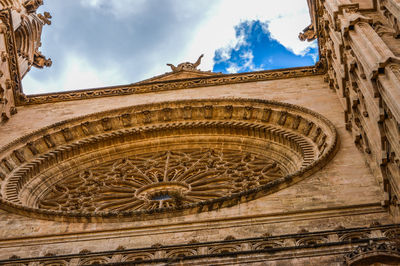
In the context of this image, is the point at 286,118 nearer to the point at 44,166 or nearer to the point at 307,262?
the point at 44,166

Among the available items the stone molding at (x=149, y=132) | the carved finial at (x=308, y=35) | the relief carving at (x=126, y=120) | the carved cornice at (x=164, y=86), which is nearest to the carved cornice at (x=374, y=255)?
the stone molding at (x=149, y=132)

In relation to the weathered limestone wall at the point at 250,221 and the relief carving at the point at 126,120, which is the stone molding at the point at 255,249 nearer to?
the weathered limestone wall at the point at 250,221

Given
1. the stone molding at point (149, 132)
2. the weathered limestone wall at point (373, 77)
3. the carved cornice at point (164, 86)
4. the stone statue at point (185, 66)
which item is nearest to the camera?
the weathered limestone wall at point (373, 77)

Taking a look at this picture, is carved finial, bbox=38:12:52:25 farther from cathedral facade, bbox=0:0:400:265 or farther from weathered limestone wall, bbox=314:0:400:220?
weathered limestone wall, bbox=314:0:400:220

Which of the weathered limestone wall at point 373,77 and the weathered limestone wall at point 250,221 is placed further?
the weathered limestone wall at point 250,221

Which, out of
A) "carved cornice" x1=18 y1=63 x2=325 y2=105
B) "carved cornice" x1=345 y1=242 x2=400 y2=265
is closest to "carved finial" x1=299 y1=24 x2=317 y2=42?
"carved cornice" x1=18 y1=63 x2=325 y2=105

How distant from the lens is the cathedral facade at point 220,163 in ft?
27.3

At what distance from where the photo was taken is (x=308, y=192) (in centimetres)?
1035

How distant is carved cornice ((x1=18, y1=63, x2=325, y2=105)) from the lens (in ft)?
58.5

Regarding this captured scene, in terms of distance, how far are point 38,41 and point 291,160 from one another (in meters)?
16.1

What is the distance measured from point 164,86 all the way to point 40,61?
30.0 feet

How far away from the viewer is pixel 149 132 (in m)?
16.2

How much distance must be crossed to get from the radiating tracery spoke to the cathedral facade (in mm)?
45

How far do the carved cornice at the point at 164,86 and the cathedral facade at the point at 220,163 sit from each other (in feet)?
0.17
